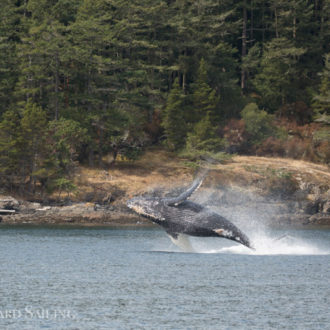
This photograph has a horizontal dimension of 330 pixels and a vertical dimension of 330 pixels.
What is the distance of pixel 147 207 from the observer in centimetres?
3588

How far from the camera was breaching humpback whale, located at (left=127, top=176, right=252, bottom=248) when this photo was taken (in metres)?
35.9

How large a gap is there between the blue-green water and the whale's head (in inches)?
109

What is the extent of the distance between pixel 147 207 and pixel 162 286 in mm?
3993

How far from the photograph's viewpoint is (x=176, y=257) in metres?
43.0

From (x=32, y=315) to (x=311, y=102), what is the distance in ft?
230

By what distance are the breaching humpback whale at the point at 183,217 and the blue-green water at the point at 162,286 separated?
6.80 ft

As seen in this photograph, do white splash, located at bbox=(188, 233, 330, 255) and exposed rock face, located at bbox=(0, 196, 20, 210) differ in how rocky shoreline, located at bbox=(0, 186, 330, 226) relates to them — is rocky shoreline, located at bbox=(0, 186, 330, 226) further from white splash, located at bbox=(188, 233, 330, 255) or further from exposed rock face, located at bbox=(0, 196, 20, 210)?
white splash, located at bbox=(188, 233, 330, 255)

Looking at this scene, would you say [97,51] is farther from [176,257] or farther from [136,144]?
[176,257]

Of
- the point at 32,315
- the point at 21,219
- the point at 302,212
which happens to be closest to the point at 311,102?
the point at 302,212

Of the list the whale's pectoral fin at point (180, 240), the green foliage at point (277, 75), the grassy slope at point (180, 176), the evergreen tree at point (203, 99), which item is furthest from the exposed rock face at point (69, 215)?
the green foliage at point (277, 75)

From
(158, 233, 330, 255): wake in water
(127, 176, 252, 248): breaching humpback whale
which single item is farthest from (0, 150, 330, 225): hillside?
(127, 176, 252, 248): breaching humpback whale

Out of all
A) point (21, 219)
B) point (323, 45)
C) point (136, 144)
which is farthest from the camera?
point (323, 45)

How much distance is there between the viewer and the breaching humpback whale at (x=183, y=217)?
118 ft

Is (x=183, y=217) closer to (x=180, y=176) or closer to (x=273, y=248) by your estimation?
(x=273, y=248)
